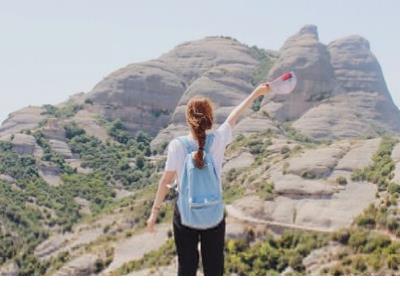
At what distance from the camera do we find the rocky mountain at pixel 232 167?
31.3m

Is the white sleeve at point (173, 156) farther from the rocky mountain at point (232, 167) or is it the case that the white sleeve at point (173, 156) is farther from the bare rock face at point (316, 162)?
the bare rock face at point (316, 162)

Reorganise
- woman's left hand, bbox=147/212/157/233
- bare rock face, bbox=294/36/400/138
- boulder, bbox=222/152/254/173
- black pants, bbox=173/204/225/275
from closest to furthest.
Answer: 1. black pants, bbox=173/204/225/275
2. woman's left hand, bbox=147/212/157/233
3. boulder, bbox=222/152/254/173
4. bare rock face, bbox=294/36/400/138

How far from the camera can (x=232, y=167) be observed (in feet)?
173

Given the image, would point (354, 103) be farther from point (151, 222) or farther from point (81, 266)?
point (151, 222)

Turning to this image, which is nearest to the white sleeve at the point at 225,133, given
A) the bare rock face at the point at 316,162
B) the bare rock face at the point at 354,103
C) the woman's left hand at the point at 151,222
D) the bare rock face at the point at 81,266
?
the woman's left hand at the point at 151,222

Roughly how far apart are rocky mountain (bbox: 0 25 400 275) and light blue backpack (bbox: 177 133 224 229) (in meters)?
19.4

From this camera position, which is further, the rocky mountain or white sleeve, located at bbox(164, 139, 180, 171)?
the rocky mountain

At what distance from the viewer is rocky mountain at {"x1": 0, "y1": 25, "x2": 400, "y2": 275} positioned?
31300 millimetres

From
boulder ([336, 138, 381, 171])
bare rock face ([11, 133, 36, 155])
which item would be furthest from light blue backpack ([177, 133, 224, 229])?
bare rock face ([11, 133, 36, 155])

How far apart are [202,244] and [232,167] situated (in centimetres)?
4696

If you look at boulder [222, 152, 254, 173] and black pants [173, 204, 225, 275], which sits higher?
black pants [173, 204, 225, 275]

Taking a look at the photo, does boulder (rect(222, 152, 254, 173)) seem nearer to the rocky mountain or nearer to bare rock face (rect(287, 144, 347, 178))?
the rocky mountain

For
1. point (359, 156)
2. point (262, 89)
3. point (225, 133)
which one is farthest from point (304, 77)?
point (225, 133)
